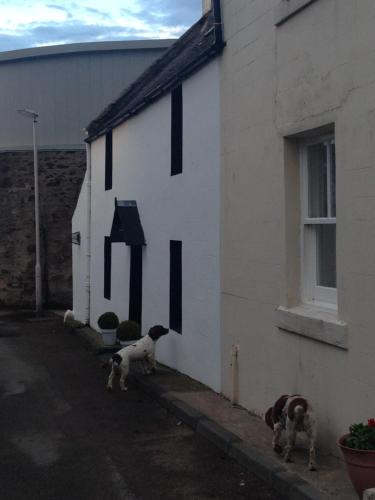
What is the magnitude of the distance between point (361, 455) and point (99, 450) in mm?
3295

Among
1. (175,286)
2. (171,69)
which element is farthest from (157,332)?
(171,69)

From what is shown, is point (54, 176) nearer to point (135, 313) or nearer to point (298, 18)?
point (135, 313)

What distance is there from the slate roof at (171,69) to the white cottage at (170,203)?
3cm

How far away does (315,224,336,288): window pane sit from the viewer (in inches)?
257

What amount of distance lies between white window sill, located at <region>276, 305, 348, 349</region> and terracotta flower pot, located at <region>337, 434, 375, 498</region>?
1.16 m

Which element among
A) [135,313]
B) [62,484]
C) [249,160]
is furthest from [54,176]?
[62,484]

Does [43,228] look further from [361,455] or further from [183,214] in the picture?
[361,455]

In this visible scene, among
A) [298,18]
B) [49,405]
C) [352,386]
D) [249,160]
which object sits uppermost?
[298,18]

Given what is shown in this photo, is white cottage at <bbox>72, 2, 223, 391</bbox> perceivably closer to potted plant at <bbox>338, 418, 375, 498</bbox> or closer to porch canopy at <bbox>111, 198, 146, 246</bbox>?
porch canopy at <bbox>111, 198, 146, 246</bbox>

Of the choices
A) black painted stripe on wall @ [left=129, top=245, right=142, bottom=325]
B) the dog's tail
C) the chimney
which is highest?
the chimney

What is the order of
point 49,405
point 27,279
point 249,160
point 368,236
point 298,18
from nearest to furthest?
point 368,236
point 298,18
point 249,160
point 49,405
point 27,279

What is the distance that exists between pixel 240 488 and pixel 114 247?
10.6 metres

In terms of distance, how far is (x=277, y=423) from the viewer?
6.18 meters

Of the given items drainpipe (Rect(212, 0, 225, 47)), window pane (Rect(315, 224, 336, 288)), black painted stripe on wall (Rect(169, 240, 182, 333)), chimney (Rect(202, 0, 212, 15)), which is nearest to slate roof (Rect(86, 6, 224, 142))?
drainpipe (Rect(212, 0, 225, 47))
